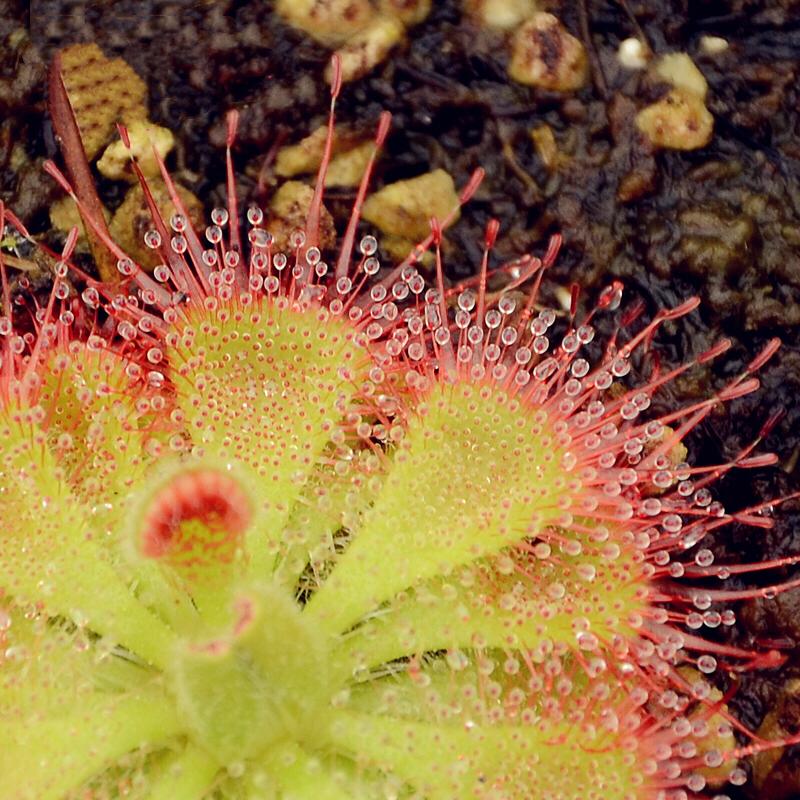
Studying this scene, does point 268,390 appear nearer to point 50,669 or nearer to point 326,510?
point 326,510

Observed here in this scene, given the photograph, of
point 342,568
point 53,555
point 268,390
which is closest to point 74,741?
point 53,555

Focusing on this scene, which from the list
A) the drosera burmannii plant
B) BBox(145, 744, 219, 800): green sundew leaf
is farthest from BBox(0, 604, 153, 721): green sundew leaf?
BBox(145, 744, 219, 800): green sundew leaf

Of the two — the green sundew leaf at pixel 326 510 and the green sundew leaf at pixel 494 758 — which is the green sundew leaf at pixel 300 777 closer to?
the green sundew leaf at pixel 494 758

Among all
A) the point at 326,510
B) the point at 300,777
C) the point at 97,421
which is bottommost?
the point at 300,777

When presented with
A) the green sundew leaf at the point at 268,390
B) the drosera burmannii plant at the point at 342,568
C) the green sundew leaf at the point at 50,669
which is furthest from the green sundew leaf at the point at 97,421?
the green sundew leaf at the point at 50,669

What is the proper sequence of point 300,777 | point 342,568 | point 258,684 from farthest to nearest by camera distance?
point 342,568 < point 300,777 < point 258,684

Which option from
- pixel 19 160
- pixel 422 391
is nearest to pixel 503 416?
pixel 422 391
